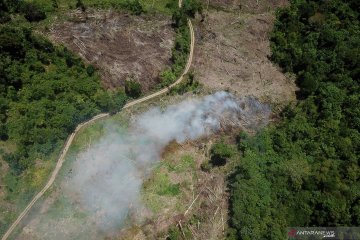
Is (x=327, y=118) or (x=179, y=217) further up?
(x=327, y=118)

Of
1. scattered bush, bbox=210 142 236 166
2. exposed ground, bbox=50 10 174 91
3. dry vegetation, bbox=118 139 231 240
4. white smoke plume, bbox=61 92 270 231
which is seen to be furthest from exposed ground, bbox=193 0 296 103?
dry vegetation, bbox=118 139 231 240

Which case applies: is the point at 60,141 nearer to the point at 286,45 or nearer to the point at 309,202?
the point at 309,202

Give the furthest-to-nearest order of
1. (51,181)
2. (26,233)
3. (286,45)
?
(286,45)
(51,181)
(26,233)

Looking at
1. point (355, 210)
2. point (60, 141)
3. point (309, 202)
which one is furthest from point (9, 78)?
point (355, 210)

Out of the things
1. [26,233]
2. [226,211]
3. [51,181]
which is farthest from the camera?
[226,211]

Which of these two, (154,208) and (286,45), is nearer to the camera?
(154,208)

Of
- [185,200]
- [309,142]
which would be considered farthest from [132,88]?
[309,142]

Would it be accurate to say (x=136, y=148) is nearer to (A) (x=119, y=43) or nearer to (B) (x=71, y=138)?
(B) (x=71, y=138)
